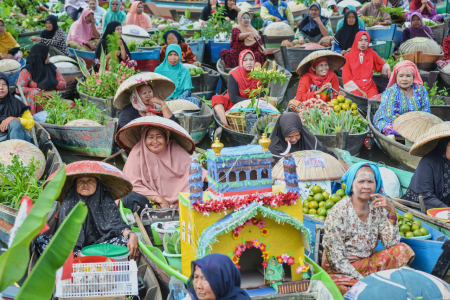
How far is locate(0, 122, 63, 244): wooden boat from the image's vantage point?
15.6 ft

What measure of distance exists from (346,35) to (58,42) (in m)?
5.61

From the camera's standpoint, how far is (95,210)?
13.2 ft

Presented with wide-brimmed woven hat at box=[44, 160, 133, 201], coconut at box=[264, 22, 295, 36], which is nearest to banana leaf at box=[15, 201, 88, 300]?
wide-brimmed woven hat at box=[44, 160, 133, 201]

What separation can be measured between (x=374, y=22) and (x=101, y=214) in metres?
9.77

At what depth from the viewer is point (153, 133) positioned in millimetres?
5055

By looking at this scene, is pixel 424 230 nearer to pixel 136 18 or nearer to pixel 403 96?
pixel 403 96

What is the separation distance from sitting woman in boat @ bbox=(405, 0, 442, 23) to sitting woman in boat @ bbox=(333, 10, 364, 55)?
2772 millimetres

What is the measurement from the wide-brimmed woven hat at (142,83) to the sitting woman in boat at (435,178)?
3.16m

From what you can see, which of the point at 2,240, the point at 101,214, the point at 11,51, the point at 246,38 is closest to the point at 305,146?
the point at 101,214

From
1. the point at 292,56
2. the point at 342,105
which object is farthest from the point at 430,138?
the point at 292,56

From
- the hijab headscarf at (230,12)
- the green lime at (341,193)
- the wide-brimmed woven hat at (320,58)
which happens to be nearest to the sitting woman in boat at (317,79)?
the wide-brimmed woven hat at (320,58)

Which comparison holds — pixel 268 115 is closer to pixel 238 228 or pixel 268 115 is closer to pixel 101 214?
pixel 101 214

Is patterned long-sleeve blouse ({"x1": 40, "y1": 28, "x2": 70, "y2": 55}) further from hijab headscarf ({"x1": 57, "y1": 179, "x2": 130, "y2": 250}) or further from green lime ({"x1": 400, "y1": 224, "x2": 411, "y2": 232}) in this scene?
green lime ({"x1": 400, "y1": 224, "x2": 411, "y2": 232})

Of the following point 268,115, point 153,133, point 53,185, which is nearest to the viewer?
point 53,185
